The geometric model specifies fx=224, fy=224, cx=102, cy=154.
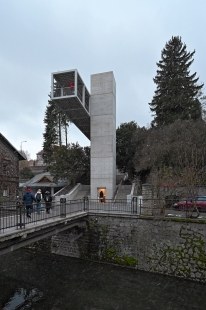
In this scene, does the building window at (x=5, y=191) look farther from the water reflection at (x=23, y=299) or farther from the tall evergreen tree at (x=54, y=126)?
the water reflection at (x=23, y=299)

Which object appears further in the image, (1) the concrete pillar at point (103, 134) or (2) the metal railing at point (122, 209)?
(1) the concrete pillar at point (103, 134)

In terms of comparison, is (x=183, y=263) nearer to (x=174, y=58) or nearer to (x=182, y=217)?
(x=182, y=217)

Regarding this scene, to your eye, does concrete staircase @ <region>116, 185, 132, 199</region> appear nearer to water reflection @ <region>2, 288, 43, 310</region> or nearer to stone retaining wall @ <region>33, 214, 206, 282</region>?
stone retaining wall @ <region>33, 214, 206, 282</region>

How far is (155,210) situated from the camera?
42.0 ft

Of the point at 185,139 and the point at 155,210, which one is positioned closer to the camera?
the point at 155,210

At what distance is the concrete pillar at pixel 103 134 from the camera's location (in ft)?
75.6

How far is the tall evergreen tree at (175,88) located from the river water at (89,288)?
20910 millimetres

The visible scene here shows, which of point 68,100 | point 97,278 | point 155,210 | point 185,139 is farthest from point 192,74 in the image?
point 97,278

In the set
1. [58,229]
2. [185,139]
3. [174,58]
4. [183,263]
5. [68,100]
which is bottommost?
[183,263]

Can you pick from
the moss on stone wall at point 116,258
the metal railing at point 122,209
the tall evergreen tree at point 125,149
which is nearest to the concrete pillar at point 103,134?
the tall evergreen tree at point 125,149

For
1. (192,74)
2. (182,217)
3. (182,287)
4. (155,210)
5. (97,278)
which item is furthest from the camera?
(192,74)

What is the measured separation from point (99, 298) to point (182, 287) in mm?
3893

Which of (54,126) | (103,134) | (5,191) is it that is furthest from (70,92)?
(54,126)

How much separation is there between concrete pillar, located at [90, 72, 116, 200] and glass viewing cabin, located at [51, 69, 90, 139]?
119 centimetres
